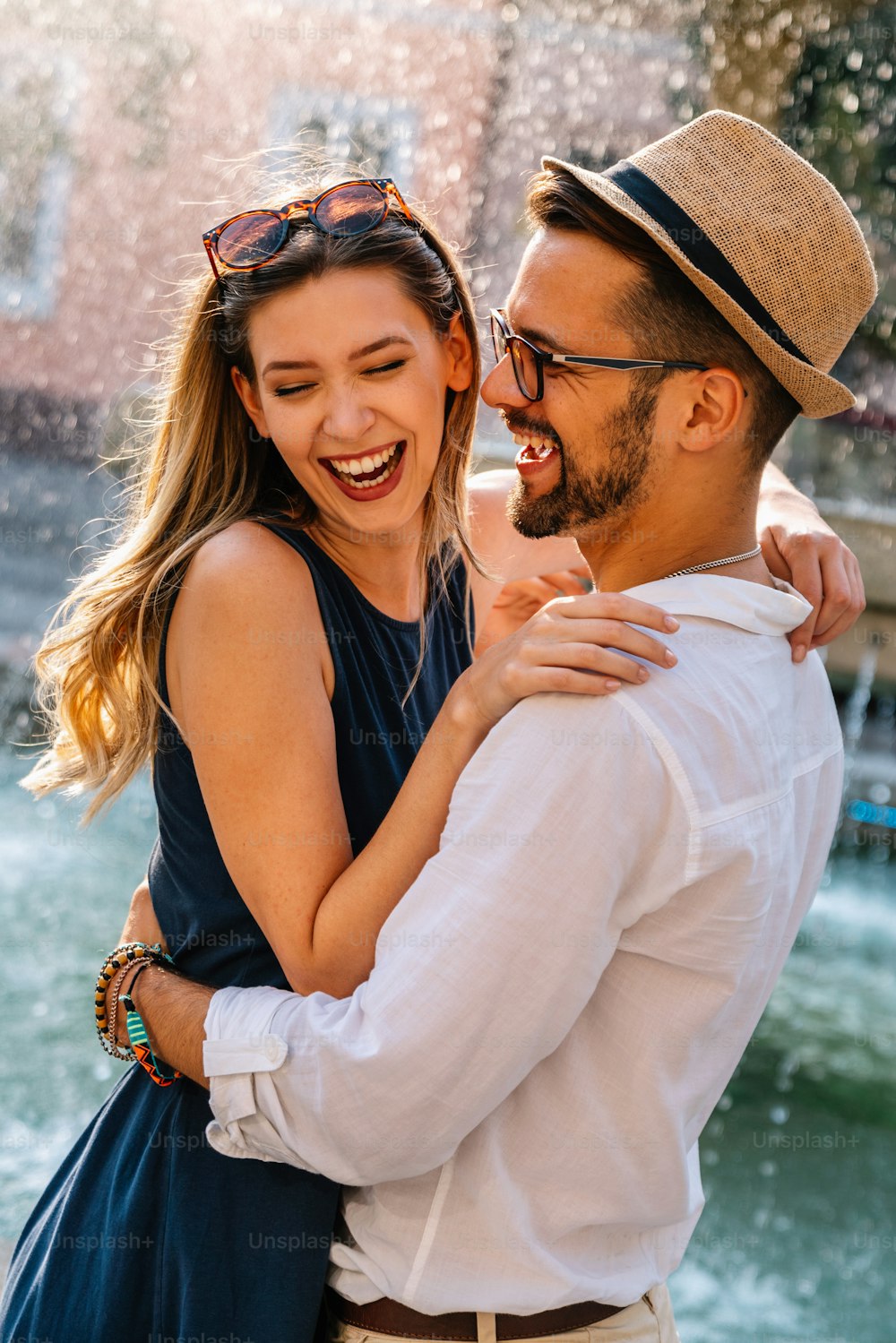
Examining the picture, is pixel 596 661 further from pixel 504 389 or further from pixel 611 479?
pixel 504 389

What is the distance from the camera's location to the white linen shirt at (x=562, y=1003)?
1.28m

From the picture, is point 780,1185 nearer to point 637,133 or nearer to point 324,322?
point 324,322

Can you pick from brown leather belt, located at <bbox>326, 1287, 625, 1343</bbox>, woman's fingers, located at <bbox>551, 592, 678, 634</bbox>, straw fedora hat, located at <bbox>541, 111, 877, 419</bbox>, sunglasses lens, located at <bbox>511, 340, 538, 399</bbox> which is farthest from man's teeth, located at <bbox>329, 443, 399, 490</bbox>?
brown leather belt, located at <bbox>326, 1287, 625, 1343</bbox>

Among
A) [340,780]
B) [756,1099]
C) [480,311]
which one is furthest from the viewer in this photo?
[480,311]

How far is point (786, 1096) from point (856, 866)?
2.59 metres

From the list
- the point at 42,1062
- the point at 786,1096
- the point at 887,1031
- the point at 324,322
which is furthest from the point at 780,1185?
the point at 324,322

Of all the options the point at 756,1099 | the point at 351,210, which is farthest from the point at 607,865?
the point at 756,1099

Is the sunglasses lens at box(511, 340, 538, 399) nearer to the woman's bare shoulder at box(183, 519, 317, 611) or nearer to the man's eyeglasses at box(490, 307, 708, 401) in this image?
the man's eyeglasses at box(490, 307, 708, 401)

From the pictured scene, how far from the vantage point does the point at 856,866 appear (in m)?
6.64

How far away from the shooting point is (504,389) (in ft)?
5.39

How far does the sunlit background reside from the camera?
3.72 m

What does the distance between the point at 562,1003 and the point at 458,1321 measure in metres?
0.41

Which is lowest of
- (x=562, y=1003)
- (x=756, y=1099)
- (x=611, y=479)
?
(x=756, y=1099)

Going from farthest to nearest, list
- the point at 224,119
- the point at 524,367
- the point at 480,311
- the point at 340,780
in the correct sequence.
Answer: the point at 224,119 → the point at 480,311 → the point at 340,780 → the point at 524,367
